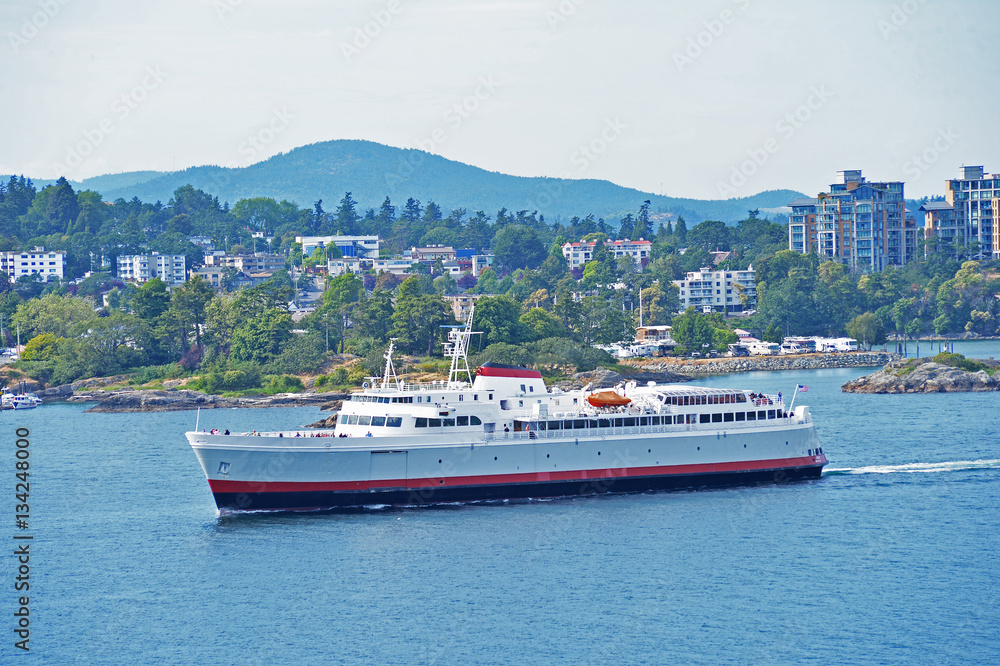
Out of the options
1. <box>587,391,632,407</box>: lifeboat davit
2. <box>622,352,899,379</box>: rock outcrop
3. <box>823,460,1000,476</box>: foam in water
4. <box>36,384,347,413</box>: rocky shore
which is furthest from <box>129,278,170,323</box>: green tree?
<box>823,460,1000,476</box>: foam in water

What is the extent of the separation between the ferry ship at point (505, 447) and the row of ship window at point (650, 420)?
1.9 inches

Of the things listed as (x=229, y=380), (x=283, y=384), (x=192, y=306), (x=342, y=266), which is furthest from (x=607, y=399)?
(x=342, y=266)

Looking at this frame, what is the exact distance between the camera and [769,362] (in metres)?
104

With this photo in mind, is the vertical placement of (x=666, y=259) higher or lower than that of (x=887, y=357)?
higher

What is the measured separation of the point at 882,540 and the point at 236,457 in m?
20.3

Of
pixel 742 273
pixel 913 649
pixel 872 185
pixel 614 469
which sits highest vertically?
pixel 872 185

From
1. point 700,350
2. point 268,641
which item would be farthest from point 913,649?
point 700,350

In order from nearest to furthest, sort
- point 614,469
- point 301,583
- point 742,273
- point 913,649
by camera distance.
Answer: point 913,649, point 301,583, point 614,469, point 742,273

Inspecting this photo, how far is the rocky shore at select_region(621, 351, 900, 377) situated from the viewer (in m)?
99.5

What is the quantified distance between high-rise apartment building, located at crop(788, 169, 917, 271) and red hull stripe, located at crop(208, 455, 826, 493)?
115 meters

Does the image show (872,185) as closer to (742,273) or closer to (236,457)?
(742,273)

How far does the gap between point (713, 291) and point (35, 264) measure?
83.8 m

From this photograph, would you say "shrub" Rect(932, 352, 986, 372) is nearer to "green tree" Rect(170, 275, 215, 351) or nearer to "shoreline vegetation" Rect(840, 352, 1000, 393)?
"shoreline vegetation" Rect(840, 352, 1000, 393)

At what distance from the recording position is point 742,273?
13812 centimetres
